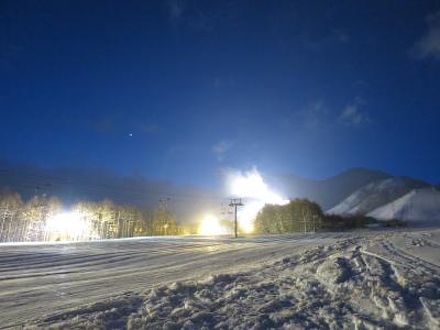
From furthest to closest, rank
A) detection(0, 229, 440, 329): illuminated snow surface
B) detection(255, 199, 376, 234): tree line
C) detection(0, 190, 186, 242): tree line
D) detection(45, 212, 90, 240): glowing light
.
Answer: detection(255, 199, 376, 234): tree line, detection(45, 212, 90, 240): glowing light, detection(0, 190, 186, 242): tree line, detection(0, 229, 440, 329): illuminated snow surface

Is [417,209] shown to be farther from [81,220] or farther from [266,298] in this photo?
[266,298]

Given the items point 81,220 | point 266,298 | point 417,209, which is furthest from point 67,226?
point 417,209

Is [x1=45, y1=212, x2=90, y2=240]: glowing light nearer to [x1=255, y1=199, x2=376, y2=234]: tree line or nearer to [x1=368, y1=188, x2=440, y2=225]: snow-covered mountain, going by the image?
[x1=255, y1=199, x2=376, y2=234]: tree line

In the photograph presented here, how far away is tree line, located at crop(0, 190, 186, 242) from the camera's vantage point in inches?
3723

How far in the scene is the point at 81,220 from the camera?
10888 cm

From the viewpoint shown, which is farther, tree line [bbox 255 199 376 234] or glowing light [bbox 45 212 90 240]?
tree line [bbox 255 199 376 234]

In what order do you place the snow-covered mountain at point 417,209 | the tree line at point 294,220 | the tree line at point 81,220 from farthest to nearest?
1. the snow-covered mountain at point 417,209
2. the tree line at point 294,220
3. the tree line at point 81,220

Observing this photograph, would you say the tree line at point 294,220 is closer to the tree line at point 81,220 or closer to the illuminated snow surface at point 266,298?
the tree line at point 81,220

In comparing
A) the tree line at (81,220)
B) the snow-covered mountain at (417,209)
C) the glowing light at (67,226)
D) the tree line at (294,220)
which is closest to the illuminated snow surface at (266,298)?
the tree line at (81,220)

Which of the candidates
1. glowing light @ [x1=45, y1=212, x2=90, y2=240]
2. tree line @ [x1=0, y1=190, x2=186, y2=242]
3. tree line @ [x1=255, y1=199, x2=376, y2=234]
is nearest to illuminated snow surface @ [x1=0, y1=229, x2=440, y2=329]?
tree line @ [x1=0, y1=190, x2=186, y2=242]

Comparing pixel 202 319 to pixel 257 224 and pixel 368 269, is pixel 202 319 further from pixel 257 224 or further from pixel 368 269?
pixel 257 224

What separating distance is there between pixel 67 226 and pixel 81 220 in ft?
17.2

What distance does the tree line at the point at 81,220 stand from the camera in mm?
94562

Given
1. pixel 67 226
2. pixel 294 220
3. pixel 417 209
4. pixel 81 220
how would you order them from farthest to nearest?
pixel 417 209 → pixel 81 220 → pixel 294 220 → pixel 67 226
